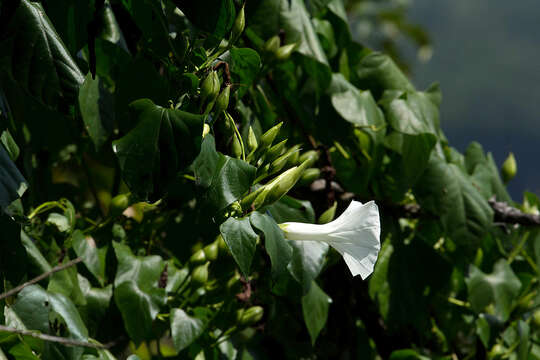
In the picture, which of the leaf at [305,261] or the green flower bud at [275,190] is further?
the leaf at [305,261]

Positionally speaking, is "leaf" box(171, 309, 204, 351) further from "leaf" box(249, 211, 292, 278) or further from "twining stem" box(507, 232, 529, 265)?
"twining stem" box(507, 232, 529, 265)

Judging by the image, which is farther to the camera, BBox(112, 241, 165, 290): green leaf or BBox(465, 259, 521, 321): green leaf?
BBox(465, 259, 521, 321): green leaf

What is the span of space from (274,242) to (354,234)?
5.6 inches

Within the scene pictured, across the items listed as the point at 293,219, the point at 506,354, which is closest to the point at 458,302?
the point at 506,354

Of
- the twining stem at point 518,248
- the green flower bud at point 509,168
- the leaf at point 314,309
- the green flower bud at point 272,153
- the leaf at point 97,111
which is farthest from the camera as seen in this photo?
the green flower bud at point 509,168

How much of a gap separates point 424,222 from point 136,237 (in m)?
0.72

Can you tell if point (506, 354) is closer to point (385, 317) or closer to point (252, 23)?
point (385, 317)

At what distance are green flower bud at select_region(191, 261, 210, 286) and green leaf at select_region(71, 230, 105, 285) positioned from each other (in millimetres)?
174

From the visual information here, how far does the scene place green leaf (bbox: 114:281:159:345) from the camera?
939mm

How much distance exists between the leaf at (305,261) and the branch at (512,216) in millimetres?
637

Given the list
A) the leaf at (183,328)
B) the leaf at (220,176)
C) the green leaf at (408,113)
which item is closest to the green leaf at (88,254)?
the leaf at (183,328)

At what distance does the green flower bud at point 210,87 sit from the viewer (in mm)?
622

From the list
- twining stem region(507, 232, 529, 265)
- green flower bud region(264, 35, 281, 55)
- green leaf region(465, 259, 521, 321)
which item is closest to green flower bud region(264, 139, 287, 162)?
green flower bud region(264, 35, 281, 55)

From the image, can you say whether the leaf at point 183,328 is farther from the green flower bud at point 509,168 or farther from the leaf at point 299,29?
the green flower bud at point 509,168
